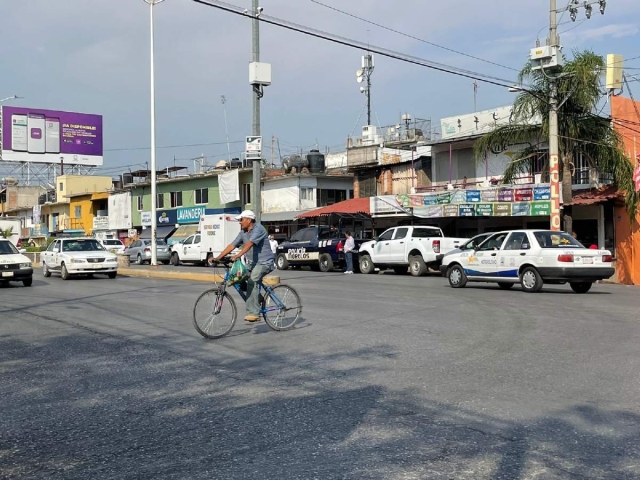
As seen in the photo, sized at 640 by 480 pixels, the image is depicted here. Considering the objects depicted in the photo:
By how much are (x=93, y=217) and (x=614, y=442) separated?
66650 millimetres

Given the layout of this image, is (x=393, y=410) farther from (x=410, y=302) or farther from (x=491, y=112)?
(x=491, y=112)

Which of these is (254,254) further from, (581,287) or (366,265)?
(366,265)

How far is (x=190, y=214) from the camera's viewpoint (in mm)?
53188

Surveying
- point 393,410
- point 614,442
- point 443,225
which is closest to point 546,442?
point 614,442

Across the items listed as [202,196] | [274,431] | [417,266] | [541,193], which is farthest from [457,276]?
[202,196]

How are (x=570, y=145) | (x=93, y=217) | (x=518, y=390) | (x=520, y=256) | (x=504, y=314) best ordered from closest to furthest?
(x=518, y=390), (x=504, y=314), (x=520, y=256), (x=570, y=145), (x=93, y=217)

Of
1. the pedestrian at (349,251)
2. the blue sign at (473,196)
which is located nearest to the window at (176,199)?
the pedestrian at (349,251)

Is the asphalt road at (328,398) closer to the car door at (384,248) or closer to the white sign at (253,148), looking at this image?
the white sign at (253,148)

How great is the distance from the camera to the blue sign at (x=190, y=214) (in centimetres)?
5217

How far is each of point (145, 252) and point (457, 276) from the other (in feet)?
88.3

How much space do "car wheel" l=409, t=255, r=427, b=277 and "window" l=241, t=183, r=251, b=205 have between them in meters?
23.9

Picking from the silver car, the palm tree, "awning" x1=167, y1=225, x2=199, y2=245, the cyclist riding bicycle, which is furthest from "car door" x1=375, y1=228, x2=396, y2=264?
"awning" x1=167, y1=225, x2=199, y2=245

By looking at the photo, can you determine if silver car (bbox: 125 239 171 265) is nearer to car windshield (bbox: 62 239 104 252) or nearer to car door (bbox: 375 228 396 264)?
car windshield (bbox: 62 239 104 252)

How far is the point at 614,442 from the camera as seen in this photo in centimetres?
504
